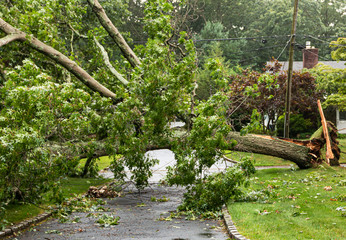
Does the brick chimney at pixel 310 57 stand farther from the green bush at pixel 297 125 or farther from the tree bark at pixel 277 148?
the tree bark at pixel 277 148

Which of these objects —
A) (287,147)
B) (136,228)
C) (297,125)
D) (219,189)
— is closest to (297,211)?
(219,189)

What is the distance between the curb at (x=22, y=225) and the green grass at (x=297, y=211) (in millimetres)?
4053

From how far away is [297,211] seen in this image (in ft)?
26.9

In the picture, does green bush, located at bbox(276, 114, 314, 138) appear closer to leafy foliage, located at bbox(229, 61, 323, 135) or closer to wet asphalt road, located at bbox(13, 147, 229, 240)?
leafy foliage, located at bbox(229, 61, 323, 135)

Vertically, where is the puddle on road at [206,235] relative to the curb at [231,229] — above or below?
below

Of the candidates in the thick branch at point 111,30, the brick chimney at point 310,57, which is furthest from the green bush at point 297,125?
the thick branch at point 111,30

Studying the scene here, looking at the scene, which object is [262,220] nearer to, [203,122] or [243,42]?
[203,122]

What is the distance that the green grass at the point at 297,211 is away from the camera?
262 inches

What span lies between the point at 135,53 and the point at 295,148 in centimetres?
641

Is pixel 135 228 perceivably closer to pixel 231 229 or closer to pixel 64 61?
pixel 231 229

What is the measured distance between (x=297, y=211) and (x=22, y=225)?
17.6 feet

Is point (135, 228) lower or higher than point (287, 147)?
lower

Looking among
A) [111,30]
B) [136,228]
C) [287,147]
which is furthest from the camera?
[287,147]

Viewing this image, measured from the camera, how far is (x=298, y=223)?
23.7 ft
